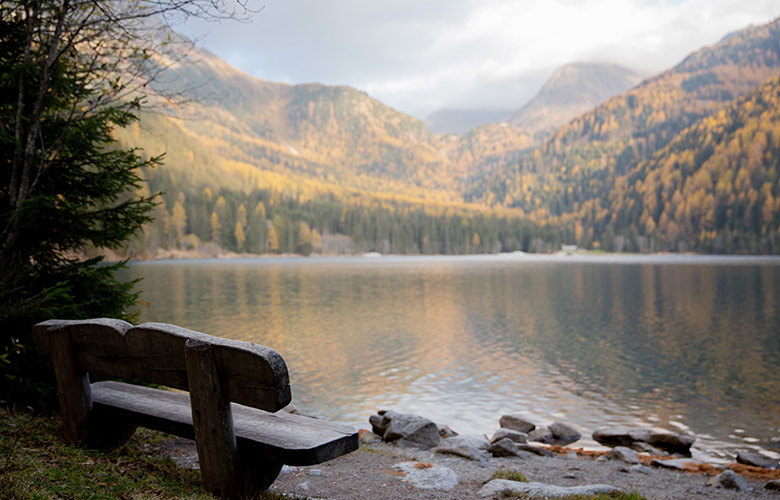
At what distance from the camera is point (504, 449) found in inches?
424

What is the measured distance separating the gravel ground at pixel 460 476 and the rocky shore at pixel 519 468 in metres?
0.02

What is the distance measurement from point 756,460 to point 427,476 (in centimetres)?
880

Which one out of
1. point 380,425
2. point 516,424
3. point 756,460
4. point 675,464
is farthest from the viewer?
point 516,424

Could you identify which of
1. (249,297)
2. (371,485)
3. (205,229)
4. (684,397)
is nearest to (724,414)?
(684,397)

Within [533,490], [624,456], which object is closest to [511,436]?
[624,456]

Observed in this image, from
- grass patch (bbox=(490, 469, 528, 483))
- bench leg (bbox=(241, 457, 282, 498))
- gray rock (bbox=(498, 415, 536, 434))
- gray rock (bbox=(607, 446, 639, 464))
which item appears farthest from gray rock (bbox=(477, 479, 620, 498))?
gray rock (bbox=(498, 415, 536, 434))

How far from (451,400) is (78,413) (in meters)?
14.0

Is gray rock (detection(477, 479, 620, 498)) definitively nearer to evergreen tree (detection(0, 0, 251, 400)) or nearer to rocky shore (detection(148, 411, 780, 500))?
rocky shore (detection(148, 411, 780, 500))

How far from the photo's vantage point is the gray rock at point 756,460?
11.5 meters

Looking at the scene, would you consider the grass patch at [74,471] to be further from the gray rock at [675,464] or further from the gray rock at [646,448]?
the gray rock at [646,448]

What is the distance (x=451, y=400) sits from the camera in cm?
1792

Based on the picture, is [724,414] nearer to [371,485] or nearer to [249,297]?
[371,485]

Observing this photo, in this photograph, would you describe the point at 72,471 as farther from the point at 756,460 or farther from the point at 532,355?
the point at 532,355

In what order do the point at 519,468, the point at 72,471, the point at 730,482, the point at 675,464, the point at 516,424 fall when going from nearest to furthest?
1. the point at 72,471
2. the point at 730,482
3. the point at 519,468
4. the point at 675,464
5. the point at 516,424
